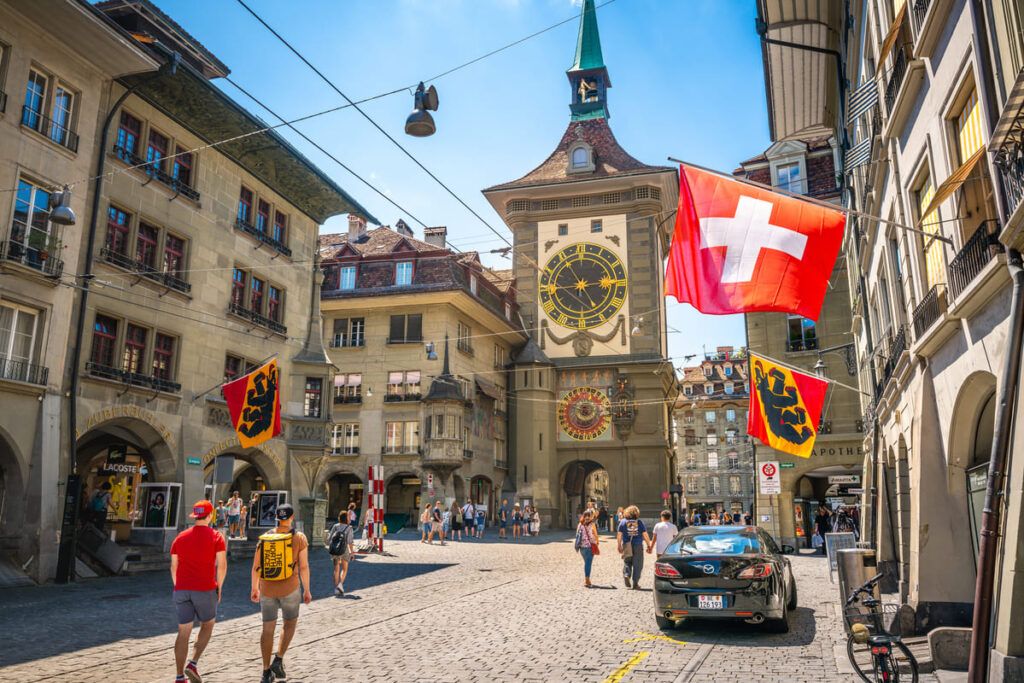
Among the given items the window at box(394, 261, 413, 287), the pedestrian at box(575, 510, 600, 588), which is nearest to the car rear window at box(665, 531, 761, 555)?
the pedestrian at box(575, 510, 600, 588)

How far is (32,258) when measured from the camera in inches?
714

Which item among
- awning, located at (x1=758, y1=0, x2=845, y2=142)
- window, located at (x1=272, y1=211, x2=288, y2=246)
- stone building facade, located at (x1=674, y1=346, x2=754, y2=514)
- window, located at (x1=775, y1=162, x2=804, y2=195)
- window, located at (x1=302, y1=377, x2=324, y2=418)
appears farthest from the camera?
stone building facade, located at (x1=674, y1=346, x2=754, y2=514)

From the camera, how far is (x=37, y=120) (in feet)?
60.9

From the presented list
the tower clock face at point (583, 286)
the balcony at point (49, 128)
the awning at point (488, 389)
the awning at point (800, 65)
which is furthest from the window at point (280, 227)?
the tower clock face at point (583, 286)

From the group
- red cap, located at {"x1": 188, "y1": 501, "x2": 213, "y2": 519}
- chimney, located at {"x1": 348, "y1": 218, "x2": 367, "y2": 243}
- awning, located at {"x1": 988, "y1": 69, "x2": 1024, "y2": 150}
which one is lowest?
red cap, located at {"x1": 188, "y1": 501, "x2": 213, "y2": 519}

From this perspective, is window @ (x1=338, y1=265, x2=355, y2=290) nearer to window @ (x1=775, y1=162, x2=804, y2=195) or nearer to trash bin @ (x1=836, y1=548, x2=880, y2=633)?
window @ (x1=775, y1=162, x2=804, y2=195)

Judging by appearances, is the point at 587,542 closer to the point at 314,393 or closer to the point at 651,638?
the point at 651,638

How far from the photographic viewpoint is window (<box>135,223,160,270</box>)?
72.1 feet

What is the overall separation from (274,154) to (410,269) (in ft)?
58.9

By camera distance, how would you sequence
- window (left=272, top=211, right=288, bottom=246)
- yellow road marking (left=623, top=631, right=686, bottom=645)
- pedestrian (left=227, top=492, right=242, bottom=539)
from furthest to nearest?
1. window (left=272, top=211, right=288, bottom=246)
2. pedestrian (left=227, top=492, right=242, bottom=539)
3. yellow road marking (left=623, top=631, right=686, bottom=645)

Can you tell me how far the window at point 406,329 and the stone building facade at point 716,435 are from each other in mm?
48300

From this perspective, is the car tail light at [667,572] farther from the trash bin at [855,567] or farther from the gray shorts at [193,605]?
the gray shorts at [193,605]

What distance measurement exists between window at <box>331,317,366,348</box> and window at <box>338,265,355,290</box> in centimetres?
190

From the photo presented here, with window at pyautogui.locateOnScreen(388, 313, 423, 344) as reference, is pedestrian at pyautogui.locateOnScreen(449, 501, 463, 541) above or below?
below
